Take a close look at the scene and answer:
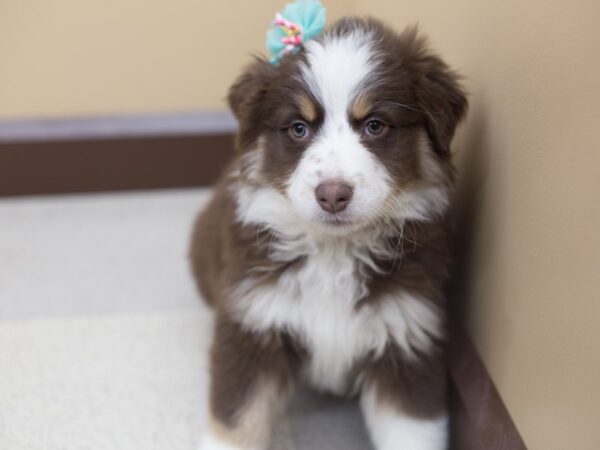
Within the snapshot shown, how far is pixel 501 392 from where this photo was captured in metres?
1.80

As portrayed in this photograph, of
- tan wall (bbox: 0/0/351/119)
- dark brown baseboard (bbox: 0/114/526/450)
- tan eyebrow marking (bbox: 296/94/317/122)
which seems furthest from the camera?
dark brown baseboard (bbox: 0/114/526/450)

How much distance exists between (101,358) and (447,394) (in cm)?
106

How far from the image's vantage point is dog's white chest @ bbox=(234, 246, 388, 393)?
179 centimetres

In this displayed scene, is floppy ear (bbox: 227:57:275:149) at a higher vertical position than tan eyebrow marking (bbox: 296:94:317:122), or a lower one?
lower

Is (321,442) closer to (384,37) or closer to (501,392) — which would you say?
(501,392)

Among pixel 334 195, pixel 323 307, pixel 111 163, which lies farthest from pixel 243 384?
pixel 111 163

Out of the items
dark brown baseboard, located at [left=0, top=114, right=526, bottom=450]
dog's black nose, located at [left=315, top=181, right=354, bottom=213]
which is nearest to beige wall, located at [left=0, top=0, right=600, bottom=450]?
dog's black nose, located at [left=315, top=181, right=354, bottom=213]

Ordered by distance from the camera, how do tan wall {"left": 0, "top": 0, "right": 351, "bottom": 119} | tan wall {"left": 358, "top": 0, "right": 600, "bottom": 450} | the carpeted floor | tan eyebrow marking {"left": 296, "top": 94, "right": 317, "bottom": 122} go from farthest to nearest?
tan wall {"left": 0, "top": 0, "right": 351, "bottom": 119} → the carpeted floor → tan eyebrow marking {"left": 296, "top": 94, "right": 317, "bottom": 122} → tan wall {"left": 358, "top": 0, "right": 600, "bottom": 450}

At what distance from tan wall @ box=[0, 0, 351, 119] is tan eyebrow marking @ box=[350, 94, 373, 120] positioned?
1555mm

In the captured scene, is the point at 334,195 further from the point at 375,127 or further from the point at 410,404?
the point at 410,404

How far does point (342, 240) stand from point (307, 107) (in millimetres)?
331

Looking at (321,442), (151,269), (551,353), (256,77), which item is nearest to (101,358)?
(151,269)

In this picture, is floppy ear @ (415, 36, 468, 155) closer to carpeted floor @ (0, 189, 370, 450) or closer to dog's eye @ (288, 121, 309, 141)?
dog's eye @ (288, 121, 309, 141)

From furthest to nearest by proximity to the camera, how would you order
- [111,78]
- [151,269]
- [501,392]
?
[111,78], [151,269], [501,392]
